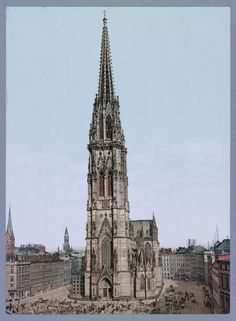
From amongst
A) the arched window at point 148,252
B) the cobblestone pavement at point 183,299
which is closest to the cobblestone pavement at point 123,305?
the cobblestone pavement at point 183,299

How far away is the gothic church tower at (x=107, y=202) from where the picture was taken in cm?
1781

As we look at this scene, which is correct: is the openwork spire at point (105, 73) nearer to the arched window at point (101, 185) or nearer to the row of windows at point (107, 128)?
the row of windows at point (107, 128)

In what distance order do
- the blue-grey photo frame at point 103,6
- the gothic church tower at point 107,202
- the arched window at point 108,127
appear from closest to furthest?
the blue-grey photo frame at point 103,6 → the gothic church tower at point 107,202 → the arched window at point 108,127

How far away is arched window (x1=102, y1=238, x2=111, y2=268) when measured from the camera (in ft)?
60.8

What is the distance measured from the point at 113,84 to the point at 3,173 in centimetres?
465

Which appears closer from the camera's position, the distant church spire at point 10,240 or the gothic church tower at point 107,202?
the distant church spire at point 10,240

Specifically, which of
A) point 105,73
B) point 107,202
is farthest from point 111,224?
point 105,73

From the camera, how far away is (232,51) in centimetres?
1414

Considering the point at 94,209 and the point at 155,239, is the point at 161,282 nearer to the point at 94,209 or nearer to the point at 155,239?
the point at 155,239

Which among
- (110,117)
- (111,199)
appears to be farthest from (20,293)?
(110,117)

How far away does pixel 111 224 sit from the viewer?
63.4 feet

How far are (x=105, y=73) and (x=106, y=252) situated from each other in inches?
203

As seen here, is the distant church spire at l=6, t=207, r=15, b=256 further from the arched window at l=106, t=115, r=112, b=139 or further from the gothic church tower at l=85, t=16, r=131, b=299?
the arched window at l=106, t=115, r=112, b=139

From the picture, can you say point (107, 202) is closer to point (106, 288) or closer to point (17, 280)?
point (106, 288)
